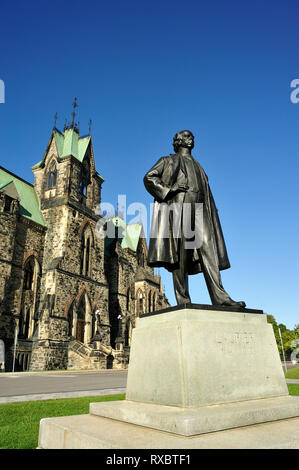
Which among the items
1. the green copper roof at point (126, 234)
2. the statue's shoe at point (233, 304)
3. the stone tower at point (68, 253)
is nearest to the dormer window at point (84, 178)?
the stone tower at point (68, 253)

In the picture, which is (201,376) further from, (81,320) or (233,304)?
(81,320)

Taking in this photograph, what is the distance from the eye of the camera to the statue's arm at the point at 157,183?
13.3ft

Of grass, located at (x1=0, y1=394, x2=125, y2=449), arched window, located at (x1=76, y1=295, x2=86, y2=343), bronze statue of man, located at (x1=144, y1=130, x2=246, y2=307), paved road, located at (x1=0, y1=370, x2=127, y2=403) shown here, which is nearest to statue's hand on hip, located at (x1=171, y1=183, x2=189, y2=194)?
bronze statue of man, located at (x1=144, y1=130, x2=246, y2=307)

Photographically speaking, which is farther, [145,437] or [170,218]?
[170,218]

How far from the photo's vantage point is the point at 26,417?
5.34 m

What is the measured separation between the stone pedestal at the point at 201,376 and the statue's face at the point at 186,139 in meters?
2.28

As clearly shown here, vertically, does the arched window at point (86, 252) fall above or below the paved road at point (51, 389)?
above

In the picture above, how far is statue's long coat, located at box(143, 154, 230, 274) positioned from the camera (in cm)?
401

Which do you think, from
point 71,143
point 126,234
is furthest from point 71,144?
point 126,234

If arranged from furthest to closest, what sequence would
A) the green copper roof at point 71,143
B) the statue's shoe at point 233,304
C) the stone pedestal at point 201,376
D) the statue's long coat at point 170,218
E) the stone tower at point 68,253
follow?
the green copper roof at point 71,143
the stone tower at point 68,253
the statue's long coat at point 170,218
the statue's shoe at point 233,304
the stone pedestal at point 201,376

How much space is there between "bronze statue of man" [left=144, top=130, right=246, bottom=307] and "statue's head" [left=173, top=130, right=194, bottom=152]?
0.90 ft

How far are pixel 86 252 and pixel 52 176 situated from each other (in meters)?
7.52

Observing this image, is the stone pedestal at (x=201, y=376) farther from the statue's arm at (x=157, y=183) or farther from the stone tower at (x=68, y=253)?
the stone tower at (x=68, y=253)

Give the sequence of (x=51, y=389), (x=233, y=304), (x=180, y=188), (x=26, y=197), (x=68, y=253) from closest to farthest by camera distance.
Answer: (x=233, y=304)
(x=180, y=188)
(x=51, y=389)
(x=68, y=253)
(x=26, y=197)
